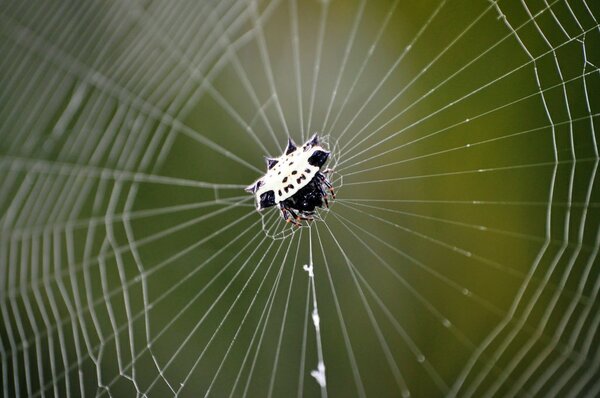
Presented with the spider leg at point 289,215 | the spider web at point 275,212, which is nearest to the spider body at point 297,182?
the spider leg at point 289,215

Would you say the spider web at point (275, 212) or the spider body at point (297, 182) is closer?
the spider body at point (297, 182)

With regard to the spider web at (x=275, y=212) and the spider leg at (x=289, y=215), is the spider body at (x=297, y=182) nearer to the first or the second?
the spider leg at (x=289, y=215)

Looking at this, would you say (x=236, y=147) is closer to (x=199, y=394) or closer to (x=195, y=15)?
(x=195, y=15)

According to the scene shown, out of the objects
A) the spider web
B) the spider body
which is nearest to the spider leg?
the spider body

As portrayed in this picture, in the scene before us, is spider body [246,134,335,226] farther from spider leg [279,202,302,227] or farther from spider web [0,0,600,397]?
spider web [0,0,600,397]

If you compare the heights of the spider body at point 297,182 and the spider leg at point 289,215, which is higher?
the spider body at point 297,182

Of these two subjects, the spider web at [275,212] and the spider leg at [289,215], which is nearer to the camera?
the spider leg at [289,215]

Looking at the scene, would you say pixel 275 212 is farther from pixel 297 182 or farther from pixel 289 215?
pixel 297 182
